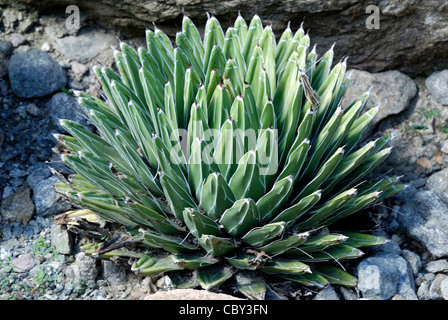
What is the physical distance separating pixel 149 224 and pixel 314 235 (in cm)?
97

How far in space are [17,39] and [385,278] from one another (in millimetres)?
3187

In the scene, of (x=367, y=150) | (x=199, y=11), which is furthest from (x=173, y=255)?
(x=199, y=11)

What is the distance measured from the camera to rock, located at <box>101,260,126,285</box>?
341 cm

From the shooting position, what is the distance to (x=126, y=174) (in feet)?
11.0

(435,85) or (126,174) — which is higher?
(435,85)

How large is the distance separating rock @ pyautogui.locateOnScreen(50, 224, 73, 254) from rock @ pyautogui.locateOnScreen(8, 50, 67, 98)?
3.82ft

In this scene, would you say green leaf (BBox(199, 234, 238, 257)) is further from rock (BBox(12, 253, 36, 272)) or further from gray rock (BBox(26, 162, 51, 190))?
gray rock (BBox(26, 162, 51, 190))

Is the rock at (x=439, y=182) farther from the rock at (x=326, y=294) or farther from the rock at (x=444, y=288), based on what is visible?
the rock at (x=326, y=294)

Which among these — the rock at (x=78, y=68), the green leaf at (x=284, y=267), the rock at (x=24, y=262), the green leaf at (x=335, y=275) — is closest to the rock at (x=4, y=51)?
the rock at (x=78, y=68)

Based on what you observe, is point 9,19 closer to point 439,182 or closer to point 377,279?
point 377,279

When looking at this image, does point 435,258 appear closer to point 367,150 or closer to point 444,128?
point 367,150

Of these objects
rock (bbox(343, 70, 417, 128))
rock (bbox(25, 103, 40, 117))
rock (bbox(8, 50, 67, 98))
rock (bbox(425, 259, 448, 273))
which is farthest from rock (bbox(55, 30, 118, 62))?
rock (bbox(425, 259, 448, 273))

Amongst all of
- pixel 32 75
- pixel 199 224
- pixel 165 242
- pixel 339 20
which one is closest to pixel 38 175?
pixel 32 75

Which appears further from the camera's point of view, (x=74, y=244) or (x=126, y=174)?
(x=74, y=244)
